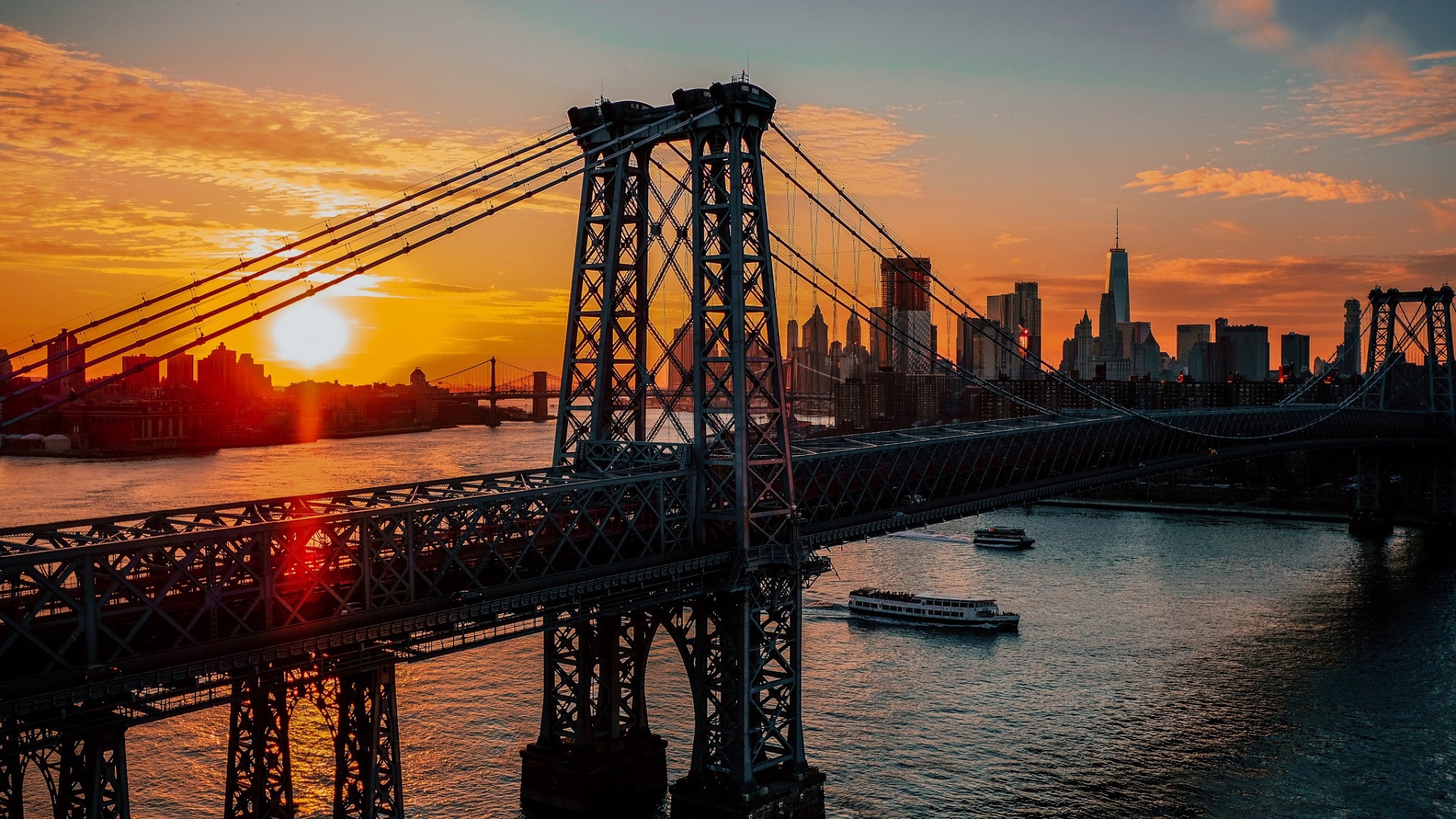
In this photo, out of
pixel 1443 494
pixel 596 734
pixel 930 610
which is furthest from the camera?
pixel 1443 494

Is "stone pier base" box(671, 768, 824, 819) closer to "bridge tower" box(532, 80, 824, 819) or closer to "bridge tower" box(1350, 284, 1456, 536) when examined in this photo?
"bridge tower" box(532, 80, 824, 819)

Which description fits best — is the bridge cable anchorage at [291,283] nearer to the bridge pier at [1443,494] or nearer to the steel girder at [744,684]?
the steel girder at [744,684]

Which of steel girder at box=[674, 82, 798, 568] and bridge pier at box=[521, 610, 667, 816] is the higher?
steel girder at box=[674, 82, 798, 568]

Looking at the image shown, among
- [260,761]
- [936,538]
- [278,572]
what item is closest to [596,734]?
[260,761]

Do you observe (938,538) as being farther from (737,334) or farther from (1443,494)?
(737,334)

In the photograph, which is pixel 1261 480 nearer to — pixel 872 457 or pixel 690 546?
pixel 872 457

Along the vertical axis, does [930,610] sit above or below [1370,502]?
below

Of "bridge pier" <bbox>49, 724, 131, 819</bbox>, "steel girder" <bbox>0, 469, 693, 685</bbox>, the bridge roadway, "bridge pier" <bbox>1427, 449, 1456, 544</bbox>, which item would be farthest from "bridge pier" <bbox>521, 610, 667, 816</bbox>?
"bridge pier" <bbox>1427, 449, 1456, 544</bbox>
